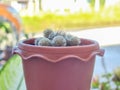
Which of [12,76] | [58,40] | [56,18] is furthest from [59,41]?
[56,18]

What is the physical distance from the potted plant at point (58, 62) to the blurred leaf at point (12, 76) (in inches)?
4.7

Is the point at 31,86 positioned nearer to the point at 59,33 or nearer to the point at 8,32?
the point at 59,33

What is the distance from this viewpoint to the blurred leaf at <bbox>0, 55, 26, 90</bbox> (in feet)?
2.16

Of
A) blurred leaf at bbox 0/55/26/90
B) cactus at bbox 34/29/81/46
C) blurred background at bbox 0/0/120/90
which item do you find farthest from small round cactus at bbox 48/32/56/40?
blurred background at bbox 0/0/120/90

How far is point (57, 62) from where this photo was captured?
0.52 m

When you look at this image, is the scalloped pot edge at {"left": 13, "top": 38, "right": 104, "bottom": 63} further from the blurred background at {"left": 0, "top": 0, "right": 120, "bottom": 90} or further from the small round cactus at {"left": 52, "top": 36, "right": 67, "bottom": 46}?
the blurred background at {"left": 0, "top": 0, "right": 120, "bottom": 90}

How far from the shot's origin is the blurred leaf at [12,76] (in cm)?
66

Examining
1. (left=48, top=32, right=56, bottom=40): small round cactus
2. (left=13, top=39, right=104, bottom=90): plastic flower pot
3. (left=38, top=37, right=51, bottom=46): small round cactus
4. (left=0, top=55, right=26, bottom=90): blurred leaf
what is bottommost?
(left=0, top=55, right=26, bottom=90): blurred leaf

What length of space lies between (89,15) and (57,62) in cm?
130

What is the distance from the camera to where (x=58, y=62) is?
52cm

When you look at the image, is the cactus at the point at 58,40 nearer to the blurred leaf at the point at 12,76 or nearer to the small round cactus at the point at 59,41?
the small round cactus at the point at 59,41

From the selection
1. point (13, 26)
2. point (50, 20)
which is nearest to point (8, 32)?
point (13, 26)

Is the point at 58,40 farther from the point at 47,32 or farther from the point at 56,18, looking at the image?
the point at 56,18

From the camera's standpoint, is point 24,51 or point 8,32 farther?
point 8,32
